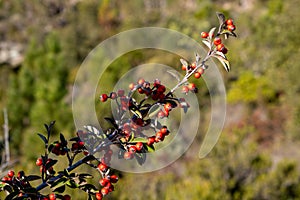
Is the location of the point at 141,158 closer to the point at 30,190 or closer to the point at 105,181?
the point at 105,181

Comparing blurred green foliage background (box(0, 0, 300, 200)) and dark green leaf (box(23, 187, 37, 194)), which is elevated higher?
blurred green foliage background (box(0, 0, 300, 200))

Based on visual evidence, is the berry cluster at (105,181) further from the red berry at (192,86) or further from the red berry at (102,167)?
the red berry at (192,86)

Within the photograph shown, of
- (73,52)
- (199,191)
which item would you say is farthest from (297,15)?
(73,52)

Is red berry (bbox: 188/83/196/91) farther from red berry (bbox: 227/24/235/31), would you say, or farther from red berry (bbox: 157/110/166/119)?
red berry (bbox: 227/24/235/31)

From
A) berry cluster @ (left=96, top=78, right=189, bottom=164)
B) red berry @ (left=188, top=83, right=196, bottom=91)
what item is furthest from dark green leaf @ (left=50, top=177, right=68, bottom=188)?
red berry @ (left=188, top=83, right=196, bottom=91)

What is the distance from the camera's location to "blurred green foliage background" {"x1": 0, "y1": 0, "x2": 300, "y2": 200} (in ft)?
23.0

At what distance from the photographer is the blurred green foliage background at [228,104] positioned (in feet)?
23.0

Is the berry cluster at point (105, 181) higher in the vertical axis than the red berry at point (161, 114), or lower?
lower

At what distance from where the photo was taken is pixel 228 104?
16.8m

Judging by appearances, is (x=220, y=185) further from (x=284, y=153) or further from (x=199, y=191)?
(x=284, y=153)

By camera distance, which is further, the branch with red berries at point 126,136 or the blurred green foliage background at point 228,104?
the blurred green foliage background at point 228,104

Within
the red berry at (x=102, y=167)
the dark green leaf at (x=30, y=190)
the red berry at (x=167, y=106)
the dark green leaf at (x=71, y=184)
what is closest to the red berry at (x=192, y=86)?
the red berry at (x=167, y=106)

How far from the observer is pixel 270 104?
16219mm

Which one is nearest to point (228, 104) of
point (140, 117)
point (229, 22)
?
point (229, 22)
